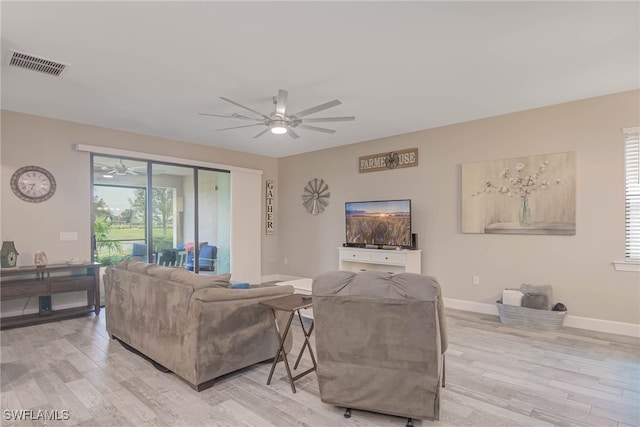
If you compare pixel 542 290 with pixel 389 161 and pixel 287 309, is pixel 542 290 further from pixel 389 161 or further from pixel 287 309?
pixel 287 309

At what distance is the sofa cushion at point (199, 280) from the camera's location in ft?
8.35

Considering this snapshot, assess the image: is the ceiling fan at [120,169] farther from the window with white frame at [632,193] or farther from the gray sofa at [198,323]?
the window with white frame at [632,193]

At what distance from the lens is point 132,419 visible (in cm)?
212

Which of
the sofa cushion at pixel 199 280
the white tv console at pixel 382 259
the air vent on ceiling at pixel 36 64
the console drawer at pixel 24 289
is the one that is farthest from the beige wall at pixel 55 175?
the white tv console at pixel 382 259

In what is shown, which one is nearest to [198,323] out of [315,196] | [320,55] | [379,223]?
Result: [320,55]

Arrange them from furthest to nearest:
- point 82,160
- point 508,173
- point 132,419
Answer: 1. point 82,160
2. point 508,173
3. point 132,419

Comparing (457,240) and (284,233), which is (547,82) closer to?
(457,240)

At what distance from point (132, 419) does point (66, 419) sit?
1.37 feet

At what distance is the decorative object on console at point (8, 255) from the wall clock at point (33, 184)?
2.04 ft

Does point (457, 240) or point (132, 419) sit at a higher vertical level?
point (457, 240)

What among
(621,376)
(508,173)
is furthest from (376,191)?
(621,376)

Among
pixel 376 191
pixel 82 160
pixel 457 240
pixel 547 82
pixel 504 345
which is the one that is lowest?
pixel 504 345

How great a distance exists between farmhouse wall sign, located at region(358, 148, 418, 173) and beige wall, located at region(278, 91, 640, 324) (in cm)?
9

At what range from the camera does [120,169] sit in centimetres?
530
